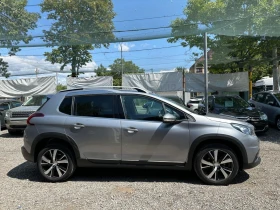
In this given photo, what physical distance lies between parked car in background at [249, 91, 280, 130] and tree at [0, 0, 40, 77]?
9476 mm

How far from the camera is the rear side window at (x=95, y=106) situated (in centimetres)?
494

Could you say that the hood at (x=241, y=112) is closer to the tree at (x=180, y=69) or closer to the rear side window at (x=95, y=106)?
the tree at (x=180, y=69)

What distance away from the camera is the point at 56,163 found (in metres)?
4.94

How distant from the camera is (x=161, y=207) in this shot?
3785mm

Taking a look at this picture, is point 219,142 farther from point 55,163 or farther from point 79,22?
point 79,22

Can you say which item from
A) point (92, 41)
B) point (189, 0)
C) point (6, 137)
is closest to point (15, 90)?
point (6, 137)

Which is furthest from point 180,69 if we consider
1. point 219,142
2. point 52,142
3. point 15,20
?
point 52,142

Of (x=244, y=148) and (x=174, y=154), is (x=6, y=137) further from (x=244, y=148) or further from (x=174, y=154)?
(x=244, y=148)

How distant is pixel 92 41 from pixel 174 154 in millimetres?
6712

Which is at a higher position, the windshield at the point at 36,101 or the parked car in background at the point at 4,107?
the windshield at the point at 36,101

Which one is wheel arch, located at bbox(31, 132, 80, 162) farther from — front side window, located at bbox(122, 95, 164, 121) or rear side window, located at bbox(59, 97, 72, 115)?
front side window, located at bbox(122, 95, 164, 121)

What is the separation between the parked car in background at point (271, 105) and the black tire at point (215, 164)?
696 centimetres

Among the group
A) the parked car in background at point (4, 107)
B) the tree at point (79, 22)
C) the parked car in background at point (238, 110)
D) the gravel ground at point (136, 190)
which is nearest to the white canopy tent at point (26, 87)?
the parked car in background at point (4, 107)

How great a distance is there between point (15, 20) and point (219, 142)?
8178 mm
